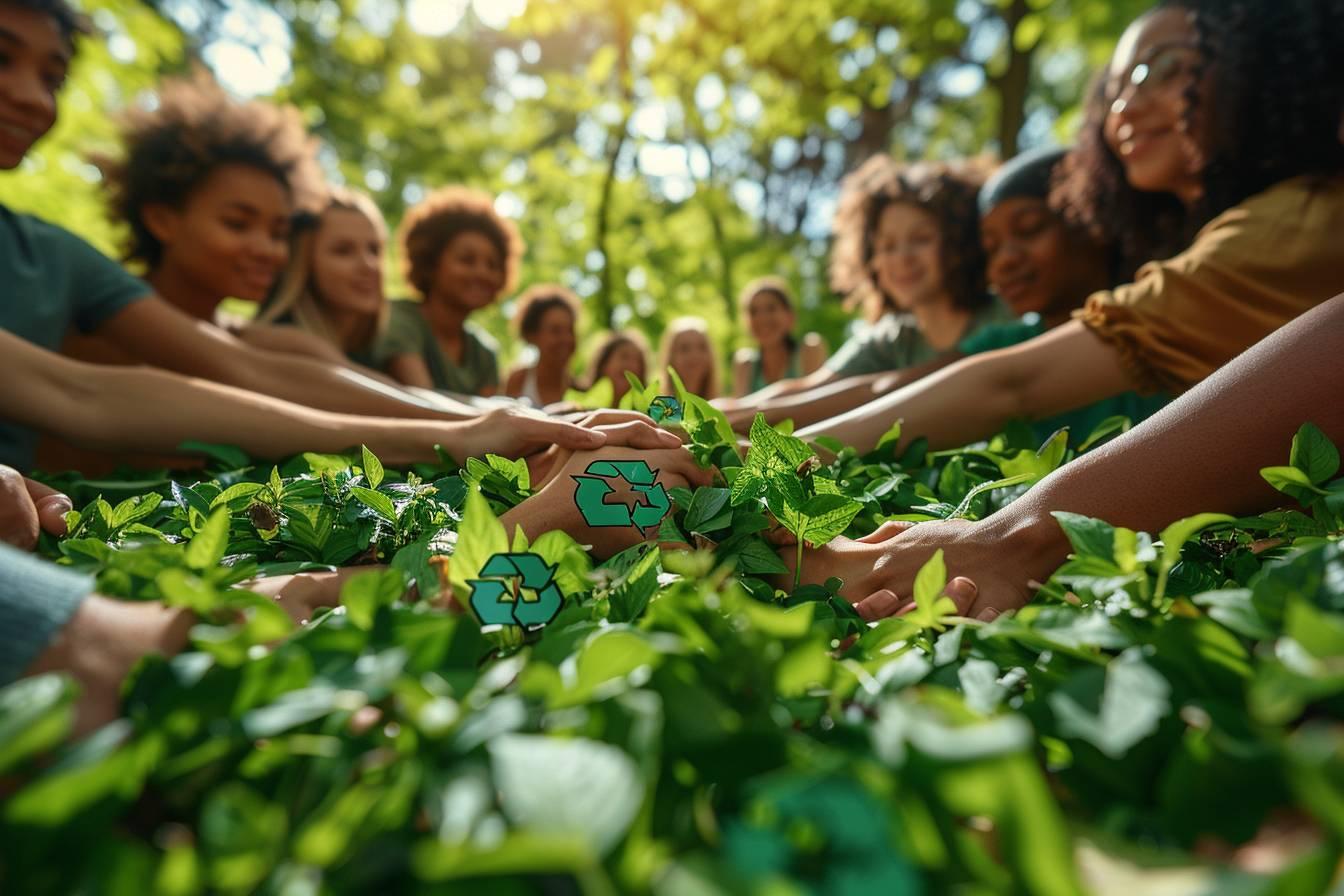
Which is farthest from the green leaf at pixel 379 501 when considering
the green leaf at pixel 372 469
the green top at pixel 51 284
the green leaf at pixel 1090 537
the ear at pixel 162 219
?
the ear at pixel 162 219

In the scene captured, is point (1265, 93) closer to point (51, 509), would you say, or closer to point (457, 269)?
point (51, 509)

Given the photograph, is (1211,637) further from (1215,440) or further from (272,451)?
(272,451)

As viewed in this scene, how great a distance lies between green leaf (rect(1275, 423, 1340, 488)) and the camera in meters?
0.87

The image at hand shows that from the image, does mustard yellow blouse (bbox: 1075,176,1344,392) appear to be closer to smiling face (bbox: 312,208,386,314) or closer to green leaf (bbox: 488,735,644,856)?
green leaf (bbox: 488,735,644,856)

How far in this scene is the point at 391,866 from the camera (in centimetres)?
37

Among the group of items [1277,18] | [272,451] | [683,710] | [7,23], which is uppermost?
[7,23]

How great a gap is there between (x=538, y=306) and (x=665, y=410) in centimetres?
550

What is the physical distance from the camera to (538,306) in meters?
6.60

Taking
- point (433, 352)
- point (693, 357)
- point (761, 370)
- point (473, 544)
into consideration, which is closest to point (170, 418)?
point (473, 544)

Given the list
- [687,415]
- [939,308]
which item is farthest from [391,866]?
[939,308]

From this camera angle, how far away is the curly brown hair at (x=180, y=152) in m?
3.06

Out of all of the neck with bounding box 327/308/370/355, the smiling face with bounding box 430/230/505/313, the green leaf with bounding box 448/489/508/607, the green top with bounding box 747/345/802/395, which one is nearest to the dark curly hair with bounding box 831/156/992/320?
the green top with bounding box 747/345/802/395

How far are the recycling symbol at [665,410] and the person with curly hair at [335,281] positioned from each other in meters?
2.97

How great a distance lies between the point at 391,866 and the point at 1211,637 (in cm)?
56
